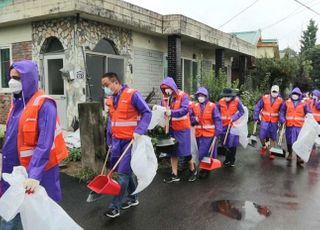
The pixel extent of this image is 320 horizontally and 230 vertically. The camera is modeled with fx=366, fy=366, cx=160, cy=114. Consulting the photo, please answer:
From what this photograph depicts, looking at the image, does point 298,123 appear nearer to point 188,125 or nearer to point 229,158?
point 229,158

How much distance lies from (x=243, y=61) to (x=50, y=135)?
18.0 m

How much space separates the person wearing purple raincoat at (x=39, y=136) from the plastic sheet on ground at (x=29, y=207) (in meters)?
0.09

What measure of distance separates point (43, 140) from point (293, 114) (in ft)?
22.1

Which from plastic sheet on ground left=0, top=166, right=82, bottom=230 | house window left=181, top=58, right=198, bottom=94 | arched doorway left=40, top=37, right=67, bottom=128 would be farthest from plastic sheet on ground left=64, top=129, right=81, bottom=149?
house window left=181, top=58, right=198, bottom=94

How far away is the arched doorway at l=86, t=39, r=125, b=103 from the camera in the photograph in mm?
10062

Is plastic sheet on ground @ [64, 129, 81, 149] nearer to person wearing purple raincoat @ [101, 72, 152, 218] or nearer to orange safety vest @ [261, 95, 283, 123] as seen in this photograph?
person wearing purple raincoat @ [101, 72, 152, 218]

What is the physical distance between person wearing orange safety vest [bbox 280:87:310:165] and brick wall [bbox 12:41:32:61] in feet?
23.0

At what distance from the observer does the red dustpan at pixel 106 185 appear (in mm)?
4305

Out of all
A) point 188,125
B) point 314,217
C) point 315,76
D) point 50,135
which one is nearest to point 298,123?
point 188,125

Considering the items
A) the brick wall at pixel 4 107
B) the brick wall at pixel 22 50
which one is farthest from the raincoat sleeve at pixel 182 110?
the brick wall at pixel 4 107

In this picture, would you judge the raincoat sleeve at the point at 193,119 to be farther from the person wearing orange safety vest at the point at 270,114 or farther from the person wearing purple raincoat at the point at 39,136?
the person wearing purple raincoat at the point at 39,136

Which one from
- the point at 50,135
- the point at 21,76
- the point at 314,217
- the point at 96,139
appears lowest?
the point at 314,217

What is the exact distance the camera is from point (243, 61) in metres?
19.8

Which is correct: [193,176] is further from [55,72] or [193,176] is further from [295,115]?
[55,72]
